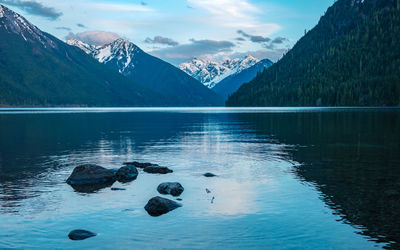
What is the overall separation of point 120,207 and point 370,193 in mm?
17084

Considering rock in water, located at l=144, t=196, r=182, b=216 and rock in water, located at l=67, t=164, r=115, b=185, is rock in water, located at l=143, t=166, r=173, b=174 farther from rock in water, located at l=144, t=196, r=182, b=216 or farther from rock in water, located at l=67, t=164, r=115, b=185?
rock in water, located at l=144, t=196, r=182, b=216

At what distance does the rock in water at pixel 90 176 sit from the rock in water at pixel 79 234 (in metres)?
12.1

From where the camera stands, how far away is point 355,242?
1731 centimetres

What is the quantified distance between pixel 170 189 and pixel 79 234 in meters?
9.52

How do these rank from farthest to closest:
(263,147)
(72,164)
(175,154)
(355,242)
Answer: (263,147)
(175,154)
(72,164)
(355,242)

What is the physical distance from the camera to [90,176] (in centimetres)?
3095

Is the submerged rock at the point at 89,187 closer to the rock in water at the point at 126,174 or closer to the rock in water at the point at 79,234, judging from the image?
the rock in water at the point at 126,174

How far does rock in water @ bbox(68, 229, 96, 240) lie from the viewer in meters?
18.2

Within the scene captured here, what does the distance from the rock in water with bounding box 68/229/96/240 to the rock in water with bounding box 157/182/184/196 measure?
29.0 feet

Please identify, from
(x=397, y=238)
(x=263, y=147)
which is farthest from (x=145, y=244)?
(x=263, y=147)

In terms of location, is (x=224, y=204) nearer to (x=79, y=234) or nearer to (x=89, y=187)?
(x=79, y=234)

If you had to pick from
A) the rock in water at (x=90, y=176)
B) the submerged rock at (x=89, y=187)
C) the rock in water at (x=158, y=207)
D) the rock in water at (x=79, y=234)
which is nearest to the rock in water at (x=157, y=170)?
the rock in water at (x=90, y=176)

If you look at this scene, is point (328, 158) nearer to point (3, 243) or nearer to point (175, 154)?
point (175, 154)

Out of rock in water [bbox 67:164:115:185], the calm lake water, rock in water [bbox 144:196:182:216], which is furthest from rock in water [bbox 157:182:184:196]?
rock in water [bbox 67:164:115:185]
